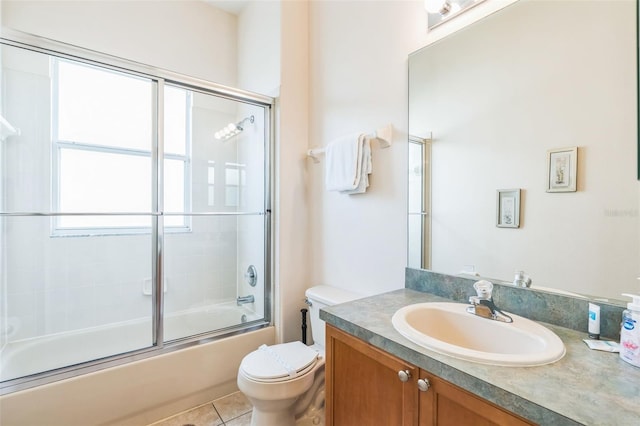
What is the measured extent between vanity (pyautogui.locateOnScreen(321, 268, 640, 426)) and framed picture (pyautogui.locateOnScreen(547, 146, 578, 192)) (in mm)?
381

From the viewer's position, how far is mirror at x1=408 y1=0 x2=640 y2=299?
920 millimetres

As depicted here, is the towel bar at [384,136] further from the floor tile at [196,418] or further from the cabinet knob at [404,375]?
the floor tile at [196,418]

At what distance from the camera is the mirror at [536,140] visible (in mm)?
920

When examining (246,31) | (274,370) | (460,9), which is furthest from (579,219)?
(246,31)

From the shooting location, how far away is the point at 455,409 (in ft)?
2.43

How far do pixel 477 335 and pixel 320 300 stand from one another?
3.11 feet

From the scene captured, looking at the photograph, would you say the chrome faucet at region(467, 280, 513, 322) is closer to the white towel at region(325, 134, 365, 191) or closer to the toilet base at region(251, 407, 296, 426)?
the white towel at region(325, 134, 365, 191)

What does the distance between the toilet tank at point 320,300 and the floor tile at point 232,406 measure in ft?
1.88

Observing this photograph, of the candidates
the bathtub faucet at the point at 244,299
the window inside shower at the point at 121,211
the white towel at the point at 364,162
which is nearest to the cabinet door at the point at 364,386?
the white towel at the point at 364,162

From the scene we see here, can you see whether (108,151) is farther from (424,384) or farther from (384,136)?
(424,384)

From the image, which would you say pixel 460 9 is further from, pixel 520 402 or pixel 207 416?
pixel 207 416

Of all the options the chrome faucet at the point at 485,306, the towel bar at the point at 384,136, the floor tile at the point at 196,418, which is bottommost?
the floor tile at the point at 196,418

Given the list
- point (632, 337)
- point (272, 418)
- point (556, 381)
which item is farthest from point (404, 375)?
point (272, 418)

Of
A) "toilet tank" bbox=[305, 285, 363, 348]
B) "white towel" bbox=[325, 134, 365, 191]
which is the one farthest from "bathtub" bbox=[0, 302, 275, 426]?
"white towel" bbox=[325, 134, 365, 191]
